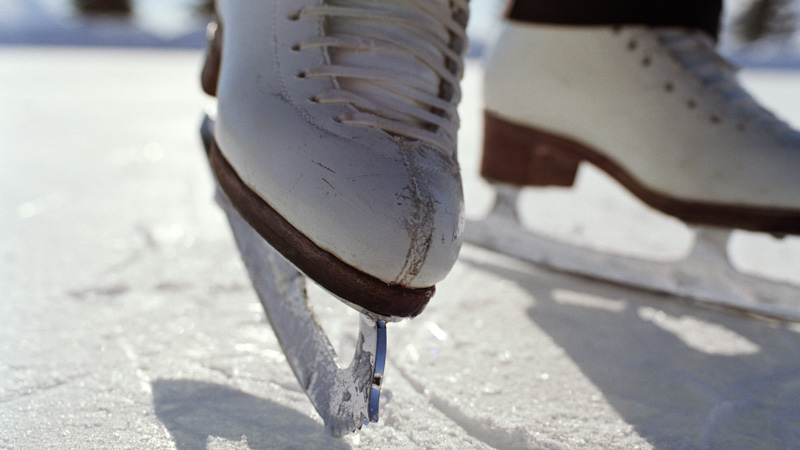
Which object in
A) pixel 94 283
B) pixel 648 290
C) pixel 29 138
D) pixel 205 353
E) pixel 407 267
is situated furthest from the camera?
pixel 29 138

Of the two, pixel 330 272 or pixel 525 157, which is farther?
pixel 525 157

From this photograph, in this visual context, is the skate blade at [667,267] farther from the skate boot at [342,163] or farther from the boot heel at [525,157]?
the skate boot at [342,163]

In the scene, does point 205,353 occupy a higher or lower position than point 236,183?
lower

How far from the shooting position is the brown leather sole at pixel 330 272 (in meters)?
0.44

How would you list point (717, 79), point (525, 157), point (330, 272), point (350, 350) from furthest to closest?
point (525, 157) < point (717, 79) < point (350, 350) < point (330, 272)

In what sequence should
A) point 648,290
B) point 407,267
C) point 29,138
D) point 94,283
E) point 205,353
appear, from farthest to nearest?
point 29,138 < point 648,290 < point 94,283 < point 205,353 < point 407,267

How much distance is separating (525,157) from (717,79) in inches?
11.6

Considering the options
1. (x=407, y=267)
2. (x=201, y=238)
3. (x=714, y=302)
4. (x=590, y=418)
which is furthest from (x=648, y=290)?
(x=201, y=238)

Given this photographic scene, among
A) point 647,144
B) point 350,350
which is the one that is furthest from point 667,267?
point 350,350

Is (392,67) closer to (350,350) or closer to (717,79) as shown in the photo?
(350,350)

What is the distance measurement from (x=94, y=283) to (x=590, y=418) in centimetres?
61

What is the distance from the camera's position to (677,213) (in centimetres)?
84

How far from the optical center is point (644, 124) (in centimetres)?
85

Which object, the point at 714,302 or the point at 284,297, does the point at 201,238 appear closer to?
the point at 284,297
